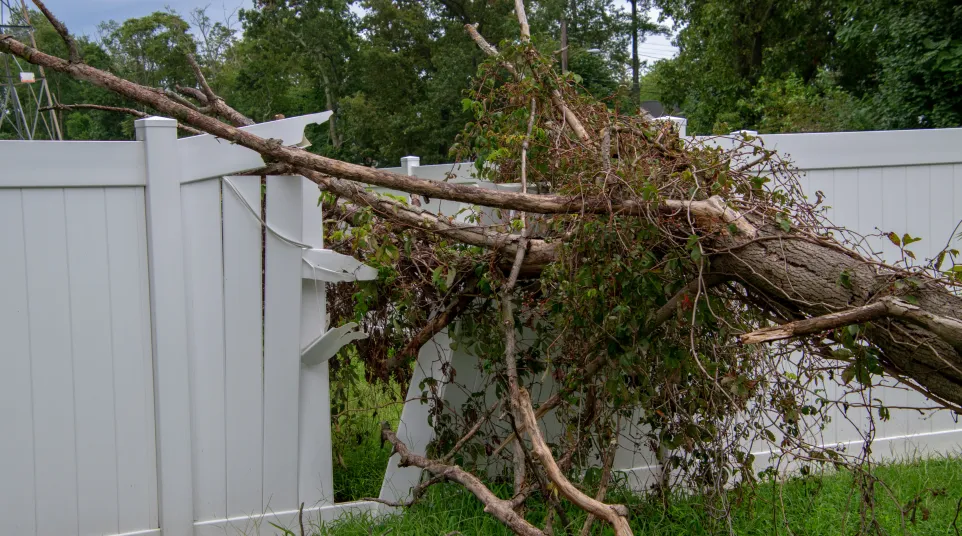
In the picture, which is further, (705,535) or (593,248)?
(705,535)

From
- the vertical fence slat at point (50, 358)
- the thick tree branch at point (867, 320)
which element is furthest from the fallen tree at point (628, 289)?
the vertical fence slat at point (50, 358)

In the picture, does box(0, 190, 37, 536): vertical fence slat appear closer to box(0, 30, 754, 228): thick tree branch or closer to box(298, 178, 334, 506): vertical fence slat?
box(0, 30, 754, 228): thick tree branch

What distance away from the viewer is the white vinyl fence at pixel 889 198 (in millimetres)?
4328

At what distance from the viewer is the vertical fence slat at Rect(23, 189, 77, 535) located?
3086mm

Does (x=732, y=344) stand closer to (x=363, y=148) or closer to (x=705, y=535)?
(x=705, y=535)

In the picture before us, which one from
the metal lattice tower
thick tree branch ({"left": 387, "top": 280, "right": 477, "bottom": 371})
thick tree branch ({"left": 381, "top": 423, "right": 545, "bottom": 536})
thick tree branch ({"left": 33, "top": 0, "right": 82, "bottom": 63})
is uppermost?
the metal lattice tower

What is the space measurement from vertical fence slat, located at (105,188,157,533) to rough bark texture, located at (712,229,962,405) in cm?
223

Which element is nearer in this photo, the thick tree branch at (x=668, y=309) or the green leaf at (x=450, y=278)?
the thick tree branch at (x=668, y=309)

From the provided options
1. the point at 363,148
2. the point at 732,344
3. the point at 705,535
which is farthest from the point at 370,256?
the point at 363,148

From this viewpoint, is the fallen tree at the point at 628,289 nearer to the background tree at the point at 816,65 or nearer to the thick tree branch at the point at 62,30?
the thick tree branch at the point at 62,30

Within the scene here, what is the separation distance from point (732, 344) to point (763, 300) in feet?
1.09

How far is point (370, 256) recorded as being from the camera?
3.53 m

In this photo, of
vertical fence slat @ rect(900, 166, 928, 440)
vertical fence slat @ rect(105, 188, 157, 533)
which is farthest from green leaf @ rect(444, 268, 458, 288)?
vertical fence slat @ rect(900, 166, 928, 440)

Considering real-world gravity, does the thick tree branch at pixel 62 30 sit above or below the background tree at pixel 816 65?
below
